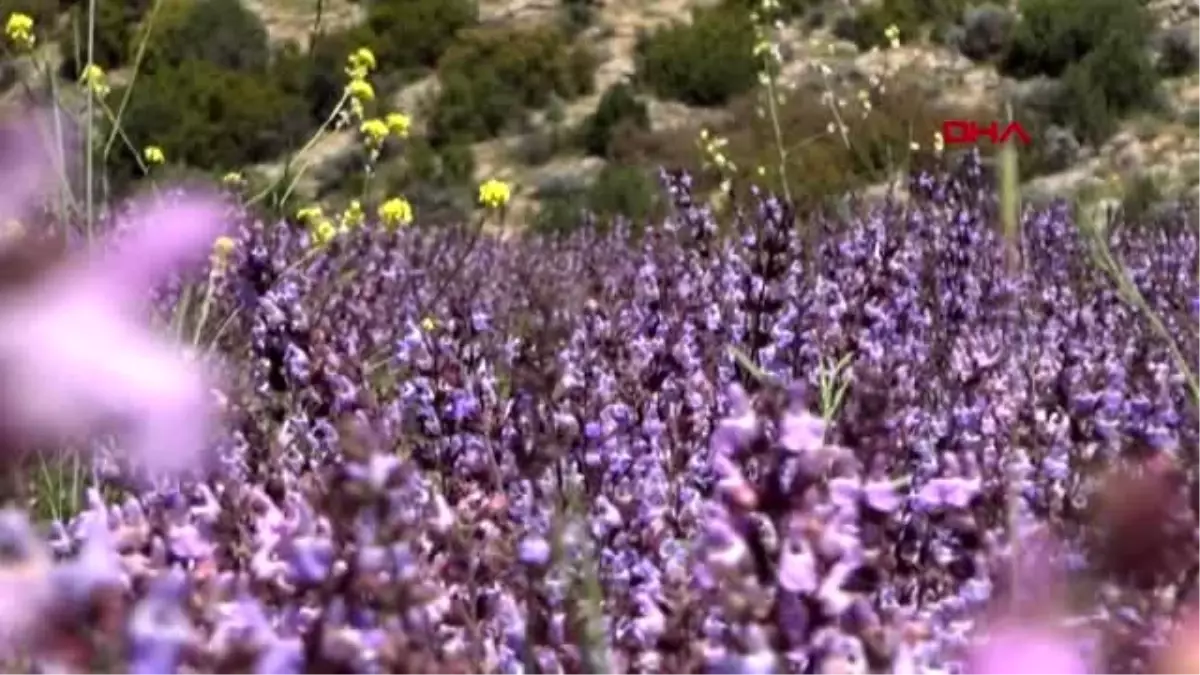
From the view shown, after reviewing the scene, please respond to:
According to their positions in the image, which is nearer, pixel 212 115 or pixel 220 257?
pixel 220 257

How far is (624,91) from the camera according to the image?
17891 mm

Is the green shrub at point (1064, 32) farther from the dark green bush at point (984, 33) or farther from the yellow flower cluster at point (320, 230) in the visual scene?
the yellow flower cluster at point (320, 230)

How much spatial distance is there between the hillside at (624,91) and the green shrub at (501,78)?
0.03 m

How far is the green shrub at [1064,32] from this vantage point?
605 inches

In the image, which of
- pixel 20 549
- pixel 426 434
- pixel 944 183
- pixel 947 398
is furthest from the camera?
pixel 944 183

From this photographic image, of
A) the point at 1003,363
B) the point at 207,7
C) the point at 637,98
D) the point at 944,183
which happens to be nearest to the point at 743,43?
the point at 637,98

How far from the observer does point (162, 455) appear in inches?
19.2

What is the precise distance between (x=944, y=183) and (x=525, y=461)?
2.52 meters

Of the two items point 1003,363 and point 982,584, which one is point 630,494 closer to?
point 982,584

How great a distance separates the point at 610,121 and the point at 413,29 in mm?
4028

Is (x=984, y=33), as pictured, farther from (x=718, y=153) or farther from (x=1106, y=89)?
(x=718, y=153)

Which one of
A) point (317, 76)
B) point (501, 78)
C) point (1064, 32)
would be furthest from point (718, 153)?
point (501, 78)

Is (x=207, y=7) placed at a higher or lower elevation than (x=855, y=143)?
lower

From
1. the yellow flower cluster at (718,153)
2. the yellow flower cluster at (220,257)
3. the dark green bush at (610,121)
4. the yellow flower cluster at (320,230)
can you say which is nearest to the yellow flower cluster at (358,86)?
the yellow flower cluster at (320,230)
